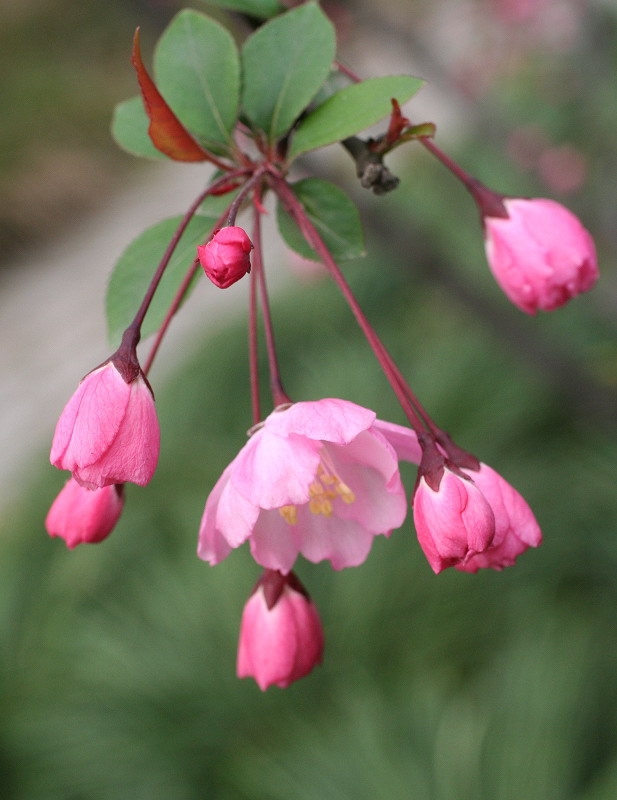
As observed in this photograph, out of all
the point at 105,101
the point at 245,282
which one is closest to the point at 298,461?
the point at 245,282

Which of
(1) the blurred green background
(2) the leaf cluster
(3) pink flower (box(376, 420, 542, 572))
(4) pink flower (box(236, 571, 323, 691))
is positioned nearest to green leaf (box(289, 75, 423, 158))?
(2) the leaf cluster

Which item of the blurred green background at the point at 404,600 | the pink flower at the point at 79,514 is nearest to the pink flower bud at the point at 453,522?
the pink flower at the point at 79,514

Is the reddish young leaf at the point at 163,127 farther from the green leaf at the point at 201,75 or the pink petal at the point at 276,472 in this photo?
the pink petal at the point at 276,472

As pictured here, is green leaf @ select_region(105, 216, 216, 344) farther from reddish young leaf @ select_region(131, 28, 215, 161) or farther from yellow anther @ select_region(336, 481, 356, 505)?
yellow anther @ select_region(336, 481, 356, 505)

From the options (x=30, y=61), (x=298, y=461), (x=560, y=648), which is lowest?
(x=560, y=648)

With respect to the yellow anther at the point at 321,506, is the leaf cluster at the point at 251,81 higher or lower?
higher

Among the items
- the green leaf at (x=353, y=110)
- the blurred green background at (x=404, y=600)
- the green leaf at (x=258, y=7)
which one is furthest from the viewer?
the blurred green background at (x=404, y=600)

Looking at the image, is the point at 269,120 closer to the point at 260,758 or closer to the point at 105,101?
the point at 260,758
